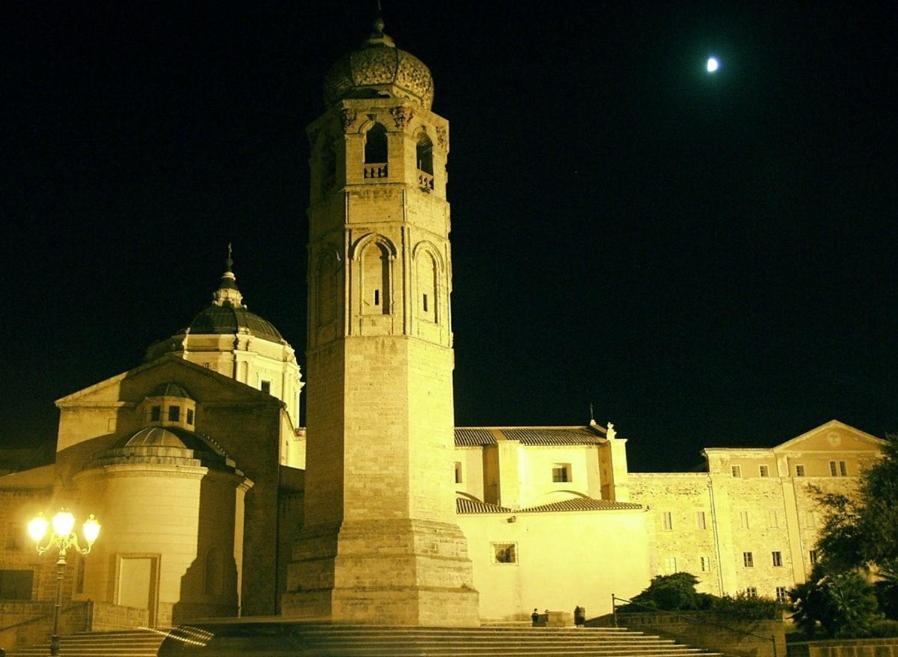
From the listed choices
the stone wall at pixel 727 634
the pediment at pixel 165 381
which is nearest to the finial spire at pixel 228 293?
the pediment at pixel 165 381

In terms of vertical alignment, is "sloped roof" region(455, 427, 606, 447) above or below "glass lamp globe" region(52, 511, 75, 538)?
above

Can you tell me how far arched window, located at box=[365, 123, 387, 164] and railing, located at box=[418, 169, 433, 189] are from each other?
1.34 metres

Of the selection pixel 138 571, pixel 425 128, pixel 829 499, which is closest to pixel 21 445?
pixel 138 571

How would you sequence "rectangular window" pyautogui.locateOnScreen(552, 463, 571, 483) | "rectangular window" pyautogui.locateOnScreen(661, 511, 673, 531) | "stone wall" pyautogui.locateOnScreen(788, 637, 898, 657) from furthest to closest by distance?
"rectangular window" pyautogui.locateOnScreen(661, 511, 673, 531) < "rectangular window" pyautogui.locateOnScreen(552, 463, 571, 483) < "stone wall" pyautogui.locateOnScreen(788, 637, 898, 657)

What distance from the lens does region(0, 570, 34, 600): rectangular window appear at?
32.2 metres

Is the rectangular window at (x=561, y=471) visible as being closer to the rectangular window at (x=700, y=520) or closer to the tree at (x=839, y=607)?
the rectangular window at (x=700, y=520)

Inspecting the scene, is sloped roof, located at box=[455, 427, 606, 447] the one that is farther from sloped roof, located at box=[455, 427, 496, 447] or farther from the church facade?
the church facade

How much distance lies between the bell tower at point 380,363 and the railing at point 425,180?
49 millimetres

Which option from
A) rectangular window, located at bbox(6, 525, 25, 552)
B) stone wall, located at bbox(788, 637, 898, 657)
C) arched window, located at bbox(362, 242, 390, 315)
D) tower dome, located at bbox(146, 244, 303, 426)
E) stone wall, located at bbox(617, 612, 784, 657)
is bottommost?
stone wall, located at bbox(788, 637, 898, 657)

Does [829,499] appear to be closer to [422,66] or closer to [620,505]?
[620,505]

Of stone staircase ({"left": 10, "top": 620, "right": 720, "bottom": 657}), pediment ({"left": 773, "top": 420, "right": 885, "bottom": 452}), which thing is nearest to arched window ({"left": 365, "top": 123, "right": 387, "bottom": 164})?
stone staircase ({"left": 10, "top": 620, "right": 720, "bottom": 657})

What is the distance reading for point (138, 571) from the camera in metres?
28.5

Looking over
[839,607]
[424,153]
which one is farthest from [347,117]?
[839,607]

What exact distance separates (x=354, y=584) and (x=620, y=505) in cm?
1621
